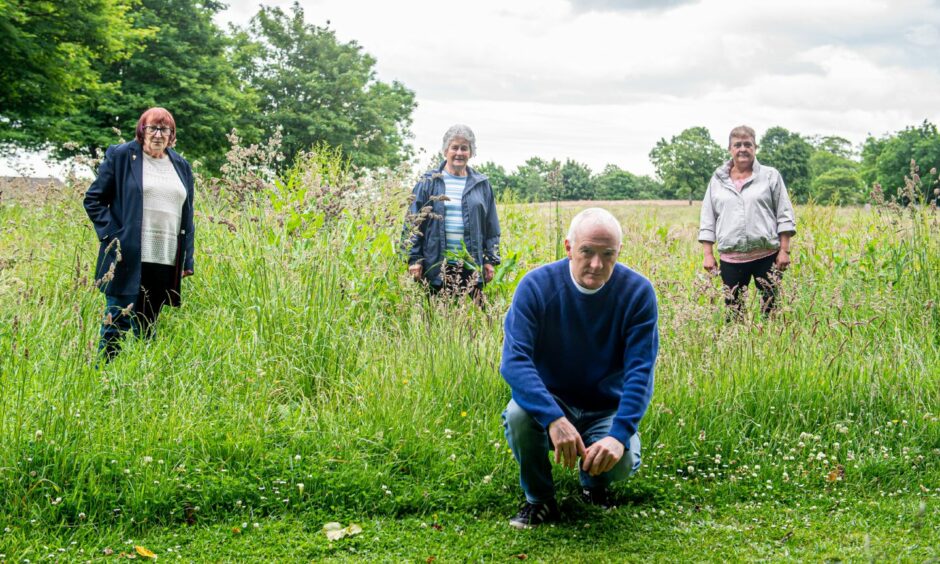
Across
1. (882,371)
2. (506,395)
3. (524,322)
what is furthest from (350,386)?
(882,371)

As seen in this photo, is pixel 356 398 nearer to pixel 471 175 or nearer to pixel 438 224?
pixel 438 224

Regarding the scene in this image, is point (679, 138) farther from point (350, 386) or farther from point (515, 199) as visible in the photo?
point (350, 386)

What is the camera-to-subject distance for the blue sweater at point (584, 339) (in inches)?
118

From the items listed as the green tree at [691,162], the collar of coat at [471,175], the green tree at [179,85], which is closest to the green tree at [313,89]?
the green tree at [179,85]

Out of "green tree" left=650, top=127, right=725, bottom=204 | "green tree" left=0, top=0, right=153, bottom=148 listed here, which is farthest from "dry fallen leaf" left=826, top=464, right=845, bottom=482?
"green tree" left=650, top=127, right=725, bottom=204

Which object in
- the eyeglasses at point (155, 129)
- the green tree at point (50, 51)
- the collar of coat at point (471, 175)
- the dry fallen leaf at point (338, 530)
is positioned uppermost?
the green tree at point (50, 51)

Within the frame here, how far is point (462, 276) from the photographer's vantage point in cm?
581

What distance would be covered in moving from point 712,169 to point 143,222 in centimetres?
5908

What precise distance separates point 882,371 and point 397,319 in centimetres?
321

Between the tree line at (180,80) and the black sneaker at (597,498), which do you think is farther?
the tree line at (180,80)

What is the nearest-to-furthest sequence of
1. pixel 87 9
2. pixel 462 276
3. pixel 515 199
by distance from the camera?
1. pixel 462 276
2. pixel 515 199
3. pixel 87 9

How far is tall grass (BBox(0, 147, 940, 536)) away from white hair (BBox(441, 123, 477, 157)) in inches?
19.3

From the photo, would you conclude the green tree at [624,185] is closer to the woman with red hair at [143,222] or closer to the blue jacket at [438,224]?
the blue jacket at [438,224]

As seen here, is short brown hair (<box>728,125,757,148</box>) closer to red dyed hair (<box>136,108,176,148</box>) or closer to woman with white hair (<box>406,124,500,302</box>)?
woman with white hair (<box>406,124,500,302</box>)
